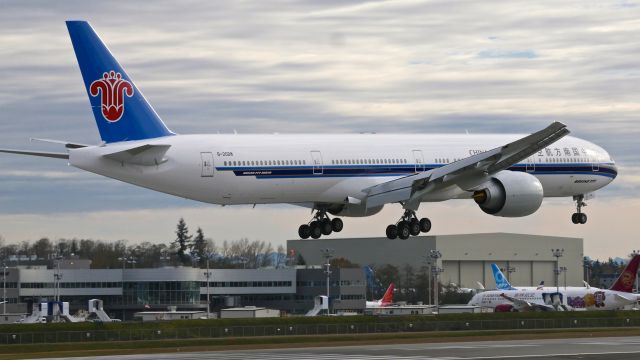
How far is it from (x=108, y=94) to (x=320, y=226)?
15343 mm

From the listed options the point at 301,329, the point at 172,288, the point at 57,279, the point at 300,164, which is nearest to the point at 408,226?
the point at 300,164

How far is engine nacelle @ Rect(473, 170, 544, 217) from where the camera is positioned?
68.8 meters

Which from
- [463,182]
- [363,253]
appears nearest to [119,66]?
[463,182]

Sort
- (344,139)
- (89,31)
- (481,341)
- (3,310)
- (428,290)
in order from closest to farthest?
(89,31) → (344,139) → (481,341) → (3,310) → (428,290)

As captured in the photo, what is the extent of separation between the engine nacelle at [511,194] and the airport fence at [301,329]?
23180 millimetres

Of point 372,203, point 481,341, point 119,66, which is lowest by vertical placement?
point 481,341

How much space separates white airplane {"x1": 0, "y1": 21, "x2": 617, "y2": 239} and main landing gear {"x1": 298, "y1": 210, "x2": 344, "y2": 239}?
59mm

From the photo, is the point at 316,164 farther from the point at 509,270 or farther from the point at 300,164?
the point at 509,270

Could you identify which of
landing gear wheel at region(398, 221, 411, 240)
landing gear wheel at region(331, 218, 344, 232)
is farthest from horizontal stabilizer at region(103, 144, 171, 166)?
landing gear wheel at region(398, 221, 411, 240)

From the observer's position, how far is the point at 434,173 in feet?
221

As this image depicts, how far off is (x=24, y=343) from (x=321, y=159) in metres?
24.2

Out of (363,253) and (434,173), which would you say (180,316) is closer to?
Result: (434,173)

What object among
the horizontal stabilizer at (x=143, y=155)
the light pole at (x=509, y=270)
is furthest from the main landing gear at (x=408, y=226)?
the light pole at (x=509, y=270)

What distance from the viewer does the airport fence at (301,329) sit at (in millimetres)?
79688
